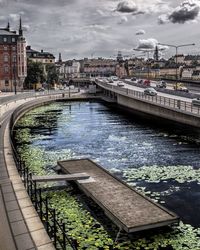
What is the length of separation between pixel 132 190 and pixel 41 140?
2889 centimetres

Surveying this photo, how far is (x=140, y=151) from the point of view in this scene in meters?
44.8

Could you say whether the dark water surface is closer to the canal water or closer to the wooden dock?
the canal water

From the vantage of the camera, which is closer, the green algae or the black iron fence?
the black iron fence

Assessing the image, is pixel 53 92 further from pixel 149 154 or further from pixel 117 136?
pixel 149 154

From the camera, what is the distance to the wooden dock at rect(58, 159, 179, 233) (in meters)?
21.2

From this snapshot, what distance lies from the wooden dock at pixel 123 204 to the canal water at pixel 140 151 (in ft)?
6.75

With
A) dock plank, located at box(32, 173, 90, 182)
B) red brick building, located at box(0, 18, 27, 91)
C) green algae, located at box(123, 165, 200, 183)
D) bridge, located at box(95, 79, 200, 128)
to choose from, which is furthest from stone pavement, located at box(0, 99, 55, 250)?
red brick building, located at box(0, 18, 27, 91)

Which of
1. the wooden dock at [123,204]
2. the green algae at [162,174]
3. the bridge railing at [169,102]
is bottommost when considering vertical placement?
the green algae at [162,174]

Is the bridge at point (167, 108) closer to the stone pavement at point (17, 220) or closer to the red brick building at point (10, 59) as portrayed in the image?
the stone pavement at point (17, 220)

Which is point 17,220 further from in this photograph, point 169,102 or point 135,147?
point 169,102

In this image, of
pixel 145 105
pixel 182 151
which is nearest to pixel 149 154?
pixel 182 151

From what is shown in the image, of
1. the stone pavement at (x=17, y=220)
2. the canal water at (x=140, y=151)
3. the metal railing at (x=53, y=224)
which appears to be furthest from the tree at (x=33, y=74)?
the metal railing at (x=53, y=224)

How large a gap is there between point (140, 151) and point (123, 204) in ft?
69.0

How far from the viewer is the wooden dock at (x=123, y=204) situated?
69.4 ft
